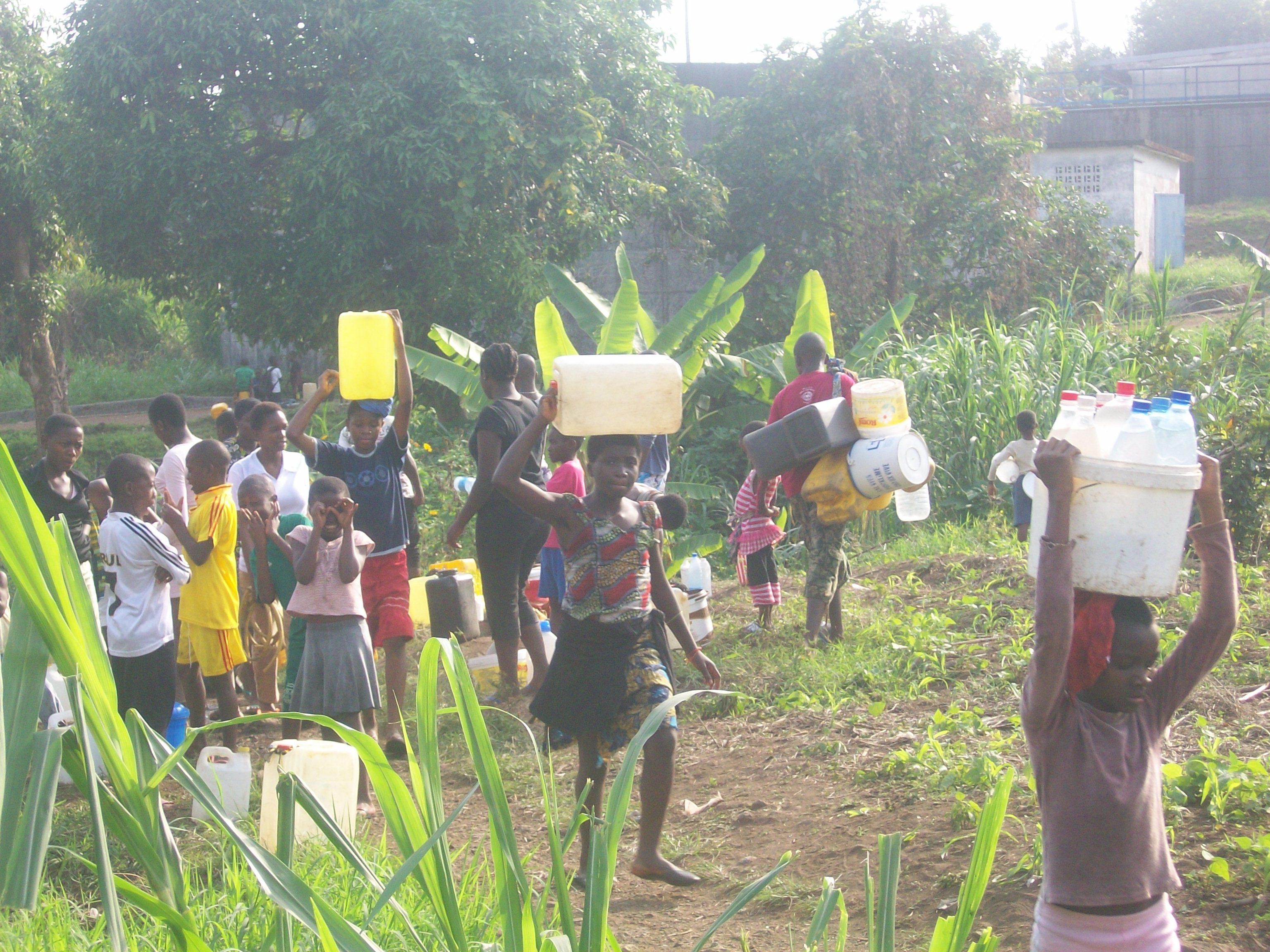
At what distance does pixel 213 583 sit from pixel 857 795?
2645 millimetres

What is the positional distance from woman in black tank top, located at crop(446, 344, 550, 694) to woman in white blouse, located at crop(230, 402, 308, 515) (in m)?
0.75

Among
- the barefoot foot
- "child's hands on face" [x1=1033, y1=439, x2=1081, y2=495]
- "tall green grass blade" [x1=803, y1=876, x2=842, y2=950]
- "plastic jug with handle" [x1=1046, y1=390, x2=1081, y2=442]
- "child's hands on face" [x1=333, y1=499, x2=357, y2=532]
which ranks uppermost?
"plastic jug with handle" [x1=1046, y1=390, x2=1081, y2=442]

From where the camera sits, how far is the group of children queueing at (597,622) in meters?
2.26

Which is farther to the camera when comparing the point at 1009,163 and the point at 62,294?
the point at 62,294

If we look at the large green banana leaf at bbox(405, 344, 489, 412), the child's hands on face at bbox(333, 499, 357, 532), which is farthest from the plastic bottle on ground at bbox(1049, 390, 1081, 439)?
the large green banana leaf at bbox(405, 344, 489, 412)

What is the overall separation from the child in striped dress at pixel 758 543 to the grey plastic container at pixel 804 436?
49cm

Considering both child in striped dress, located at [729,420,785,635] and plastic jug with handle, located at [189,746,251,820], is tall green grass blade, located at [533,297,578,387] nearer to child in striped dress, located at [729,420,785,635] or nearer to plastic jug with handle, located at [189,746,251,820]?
child in striped dress, located at [729,420,785,635]

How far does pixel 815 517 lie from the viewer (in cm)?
596

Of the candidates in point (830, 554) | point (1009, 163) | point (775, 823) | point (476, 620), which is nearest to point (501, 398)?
point (476, 620)

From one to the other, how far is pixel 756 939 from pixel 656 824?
444mm

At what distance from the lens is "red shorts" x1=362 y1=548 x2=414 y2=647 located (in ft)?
16.1

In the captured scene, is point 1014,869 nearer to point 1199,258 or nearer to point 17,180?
point 17,180

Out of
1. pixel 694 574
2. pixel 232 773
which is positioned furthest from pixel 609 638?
pixel 694 574

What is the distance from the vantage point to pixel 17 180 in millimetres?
13891
